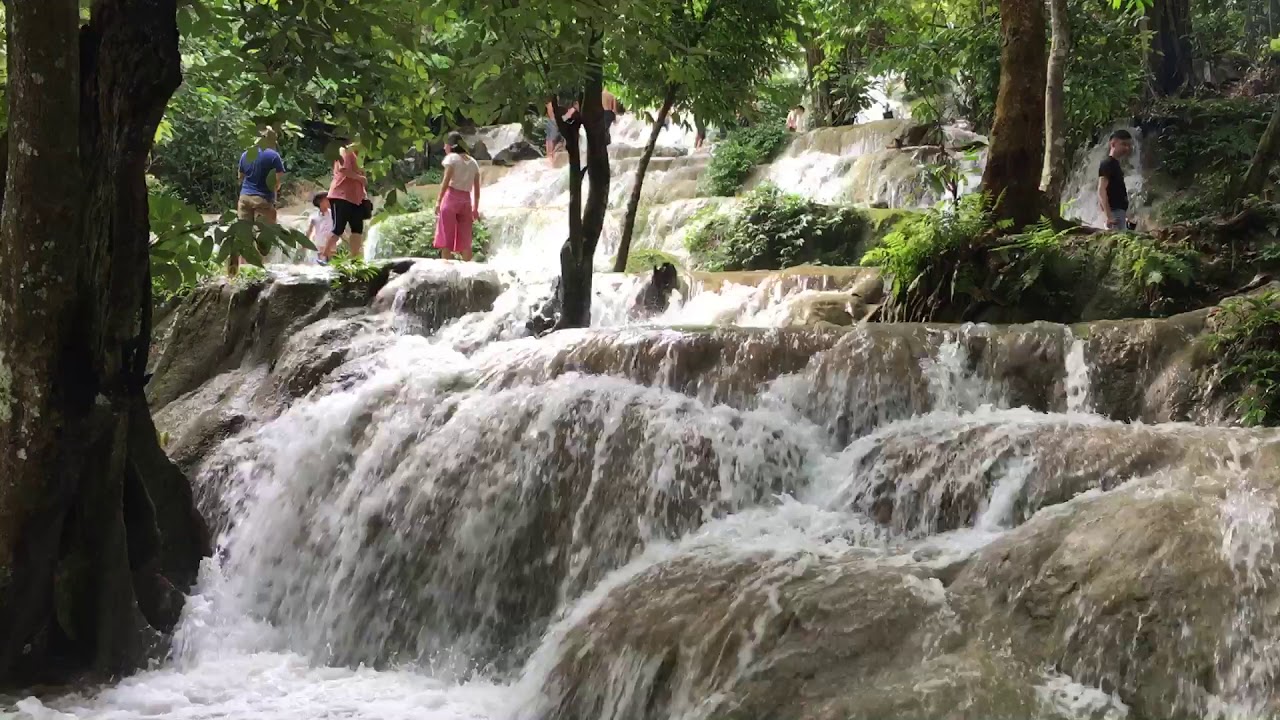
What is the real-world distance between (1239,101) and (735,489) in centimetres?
1230

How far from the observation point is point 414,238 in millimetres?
16250

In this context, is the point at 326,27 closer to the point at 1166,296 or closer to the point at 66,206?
the point at 66,206

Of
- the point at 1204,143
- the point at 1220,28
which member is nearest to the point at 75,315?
the point at 1204,143

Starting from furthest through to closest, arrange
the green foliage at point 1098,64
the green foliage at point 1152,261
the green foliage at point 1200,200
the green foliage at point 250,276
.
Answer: the green foliage at point 1098,64
the green foliage at point 1200,200
the green foliage at point 250,276
the green foliage at point 1152,261

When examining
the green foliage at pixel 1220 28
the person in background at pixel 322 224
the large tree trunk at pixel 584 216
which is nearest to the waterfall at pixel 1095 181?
the green foliage at pixel 1220 28

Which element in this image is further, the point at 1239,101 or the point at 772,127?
the point at 772,127

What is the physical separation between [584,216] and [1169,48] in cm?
1168

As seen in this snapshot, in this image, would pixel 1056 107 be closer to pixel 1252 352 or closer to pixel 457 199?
pixel 1252 352

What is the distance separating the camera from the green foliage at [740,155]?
1780 cm

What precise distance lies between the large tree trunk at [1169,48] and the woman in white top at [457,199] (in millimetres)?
11101

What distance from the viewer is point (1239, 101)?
13438 mm

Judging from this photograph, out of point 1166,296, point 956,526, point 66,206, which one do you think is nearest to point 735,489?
point 956,526

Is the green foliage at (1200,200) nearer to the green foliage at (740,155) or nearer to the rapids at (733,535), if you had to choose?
the rapids at (733,535)

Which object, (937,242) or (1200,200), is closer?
(937,242)
